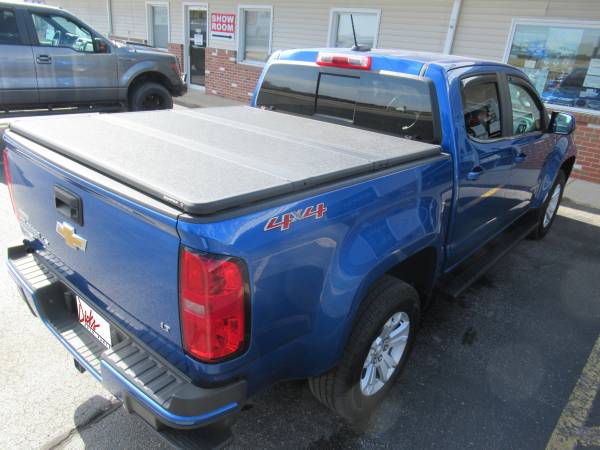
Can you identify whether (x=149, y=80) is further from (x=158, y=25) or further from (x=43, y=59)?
(x=158, y=25)

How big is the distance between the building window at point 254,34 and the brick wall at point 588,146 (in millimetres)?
7074

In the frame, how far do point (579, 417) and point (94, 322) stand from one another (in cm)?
281

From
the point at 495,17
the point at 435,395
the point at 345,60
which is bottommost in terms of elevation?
the point at 435,395

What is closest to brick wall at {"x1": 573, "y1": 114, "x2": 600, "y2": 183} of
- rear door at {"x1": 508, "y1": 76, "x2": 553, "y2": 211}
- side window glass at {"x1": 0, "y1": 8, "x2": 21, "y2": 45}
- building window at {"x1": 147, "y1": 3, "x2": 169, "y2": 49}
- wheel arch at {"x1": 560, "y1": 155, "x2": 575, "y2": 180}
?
wheel arch at {"x1": 560, "y1": 155, "x2": 575, "y2": 180}

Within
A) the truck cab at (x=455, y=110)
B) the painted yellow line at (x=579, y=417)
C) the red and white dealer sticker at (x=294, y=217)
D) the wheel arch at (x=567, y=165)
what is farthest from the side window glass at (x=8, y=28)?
the painted yellow line at (x=579, y=417)

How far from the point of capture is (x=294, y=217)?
1710 millimetres

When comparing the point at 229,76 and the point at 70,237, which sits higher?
the point at 70,237

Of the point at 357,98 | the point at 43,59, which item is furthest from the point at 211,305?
the point at 43,59

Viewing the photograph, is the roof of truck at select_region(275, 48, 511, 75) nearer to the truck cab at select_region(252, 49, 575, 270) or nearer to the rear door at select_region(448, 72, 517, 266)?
the truck cab at select_region(252, 49, 575, 270)

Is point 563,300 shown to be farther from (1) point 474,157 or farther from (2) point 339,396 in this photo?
(2) point 339,396

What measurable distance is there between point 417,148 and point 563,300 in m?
2.45

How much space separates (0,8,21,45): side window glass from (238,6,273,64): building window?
564cm

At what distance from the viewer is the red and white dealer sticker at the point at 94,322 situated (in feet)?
6.71

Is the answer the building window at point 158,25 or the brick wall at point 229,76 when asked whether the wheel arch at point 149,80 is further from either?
the building window at point 158,25
